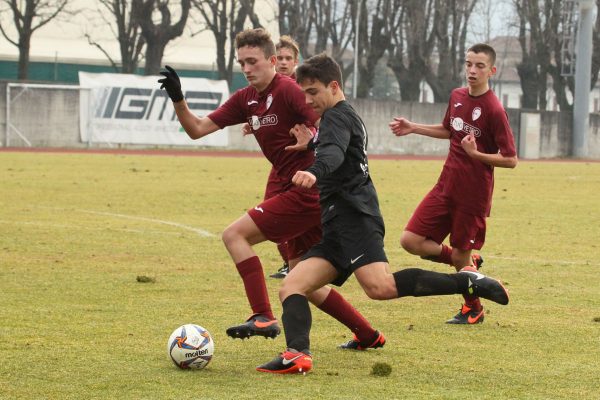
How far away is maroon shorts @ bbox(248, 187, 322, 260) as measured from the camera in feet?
25.6

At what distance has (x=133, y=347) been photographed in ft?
24.5

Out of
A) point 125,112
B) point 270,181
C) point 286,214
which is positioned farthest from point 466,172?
point 125,112

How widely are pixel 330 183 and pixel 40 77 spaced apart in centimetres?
5824

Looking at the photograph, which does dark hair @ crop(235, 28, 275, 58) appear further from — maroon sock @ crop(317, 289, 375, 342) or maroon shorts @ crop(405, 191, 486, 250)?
maroon shorts @ crop(405, 191, 486, 250)

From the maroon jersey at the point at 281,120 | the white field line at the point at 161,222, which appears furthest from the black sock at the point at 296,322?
the white field line at the point at 161,222

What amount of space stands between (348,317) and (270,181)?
1343 mm

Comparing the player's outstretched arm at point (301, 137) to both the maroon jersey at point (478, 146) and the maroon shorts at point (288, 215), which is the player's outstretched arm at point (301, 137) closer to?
the maroon shorts at point (288, 215)

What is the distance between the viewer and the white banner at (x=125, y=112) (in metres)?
38.6

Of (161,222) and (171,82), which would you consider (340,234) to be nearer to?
(171,82)

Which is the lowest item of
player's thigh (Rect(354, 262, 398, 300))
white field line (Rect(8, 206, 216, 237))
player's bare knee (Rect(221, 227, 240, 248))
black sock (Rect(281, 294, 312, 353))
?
white field line (Rect(8, 206, 216, 237))

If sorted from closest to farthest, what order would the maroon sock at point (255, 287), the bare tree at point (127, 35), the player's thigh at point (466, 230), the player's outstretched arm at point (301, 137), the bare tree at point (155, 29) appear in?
the maroon sock at point (255, 287), the player's outstretched arm at point (301, 137), the player's thigh at point (466, 230), the bare tree at point (155, 29), the bare tree at point (127, 35)

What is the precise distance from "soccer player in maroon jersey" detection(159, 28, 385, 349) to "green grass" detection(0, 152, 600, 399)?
29 cm

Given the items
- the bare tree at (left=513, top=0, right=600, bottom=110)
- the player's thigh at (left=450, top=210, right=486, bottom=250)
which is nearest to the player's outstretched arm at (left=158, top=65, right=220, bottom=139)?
the player's thigh at (left=450, top=210, right=486, bottom=250)

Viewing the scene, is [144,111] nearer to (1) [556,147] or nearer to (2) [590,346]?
(1) [556,147]
